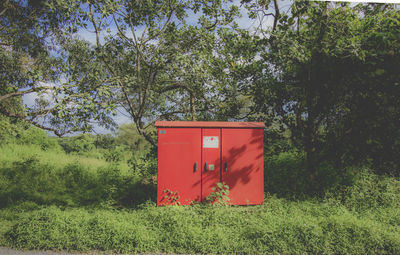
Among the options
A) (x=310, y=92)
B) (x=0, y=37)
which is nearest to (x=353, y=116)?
(x=310, y=92)

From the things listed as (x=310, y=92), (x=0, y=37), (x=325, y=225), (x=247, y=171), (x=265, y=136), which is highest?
(x=0, y=37)

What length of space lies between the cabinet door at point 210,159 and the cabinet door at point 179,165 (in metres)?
0.09

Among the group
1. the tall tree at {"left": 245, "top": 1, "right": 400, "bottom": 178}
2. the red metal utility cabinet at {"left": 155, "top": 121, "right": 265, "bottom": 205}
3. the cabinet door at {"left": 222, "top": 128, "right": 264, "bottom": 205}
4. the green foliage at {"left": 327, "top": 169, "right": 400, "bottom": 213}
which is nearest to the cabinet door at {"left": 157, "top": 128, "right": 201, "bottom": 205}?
the red metal utility cabinet at {"left": 155, "top": 121, "right": 265, "bottom": 205}

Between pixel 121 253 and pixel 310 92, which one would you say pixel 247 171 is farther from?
pixel 310 92

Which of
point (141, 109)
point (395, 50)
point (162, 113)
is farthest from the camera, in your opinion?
point (162, 113)

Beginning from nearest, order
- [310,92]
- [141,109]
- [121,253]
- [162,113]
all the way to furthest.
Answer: [121,253]
[141,109]
[310,92]
[162,113]

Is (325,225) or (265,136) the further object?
(265,136)

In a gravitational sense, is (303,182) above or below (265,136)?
below

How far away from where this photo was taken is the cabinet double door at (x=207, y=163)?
425 centimetres

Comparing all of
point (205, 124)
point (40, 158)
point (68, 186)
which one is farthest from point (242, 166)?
point (40, 158)

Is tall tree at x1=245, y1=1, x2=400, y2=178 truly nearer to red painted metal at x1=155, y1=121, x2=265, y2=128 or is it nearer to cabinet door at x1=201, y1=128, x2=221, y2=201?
red painted metal at x1=155, y1=121, x2=265, y2=128

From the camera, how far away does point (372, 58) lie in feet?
16.8

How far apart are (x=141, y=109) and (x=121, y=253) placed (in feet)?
9.80

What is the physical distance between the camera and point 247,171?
4398mm
